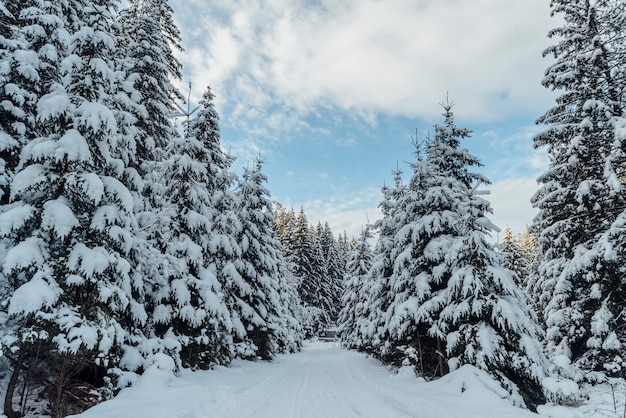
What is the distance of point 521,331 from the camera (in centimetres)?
1014

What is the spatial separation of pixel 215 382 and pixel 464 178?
12979 mm

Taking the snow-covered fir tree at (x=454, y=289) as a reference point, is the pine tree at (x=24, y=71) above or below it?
above

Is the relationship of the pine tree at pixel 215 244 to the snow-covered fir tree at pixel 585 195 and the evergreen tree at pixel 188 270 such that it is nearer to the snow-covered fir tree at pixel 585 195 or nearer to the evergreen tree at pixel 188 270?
the evergreen tree at pixel 188 270

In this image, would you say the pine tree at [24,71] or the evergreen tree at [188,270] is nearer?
the pine tree at [24,71]

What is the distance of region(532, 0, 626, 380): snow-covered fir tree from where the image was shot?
38.6ft

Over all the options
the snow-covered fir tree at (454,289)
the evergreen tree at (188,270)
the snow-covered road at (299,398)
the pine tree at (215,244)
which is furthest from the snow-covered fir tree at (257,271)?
the snow-covered fir tree at (454,289)

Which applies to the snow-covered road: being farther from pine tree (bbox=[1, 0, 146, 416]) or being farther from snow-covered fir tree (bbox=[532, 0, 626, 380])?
snow-covered fir tree (bbox=[532, 0, 626, 380])

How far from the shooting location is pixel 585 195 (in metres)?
12.7

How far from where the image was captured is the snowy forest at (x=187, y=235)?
7.59 m

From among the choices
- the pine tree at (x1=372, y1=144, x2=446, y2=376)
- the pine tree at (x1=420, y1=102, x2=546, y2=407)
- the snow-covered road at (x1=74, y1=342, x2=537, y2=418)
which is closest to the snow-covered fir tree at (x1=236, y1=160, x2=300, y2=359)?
the snow-covered road at (x1=74, y1=342, x2=537, y2=418)

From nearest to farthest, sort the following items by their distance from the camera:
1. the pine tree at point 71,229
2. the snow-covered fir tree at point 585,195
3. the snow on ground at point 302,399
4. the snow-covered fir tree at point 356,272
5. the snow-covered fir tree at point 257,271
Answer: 1. the pine tree at point 71,229
2. the snow on ground at point 302,399
3. the snow-covered fir tree at point 585,195
4. the snow-covered fir tree at point 257,271
5. the snow-covered fir tree at point 356,272

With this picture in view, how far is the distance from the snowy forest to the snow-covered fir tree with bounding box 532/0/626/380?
2.9 inches

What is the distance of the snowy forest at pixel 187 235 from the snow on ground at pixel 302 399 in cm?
77

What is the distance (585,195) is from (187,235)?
15.2 m
